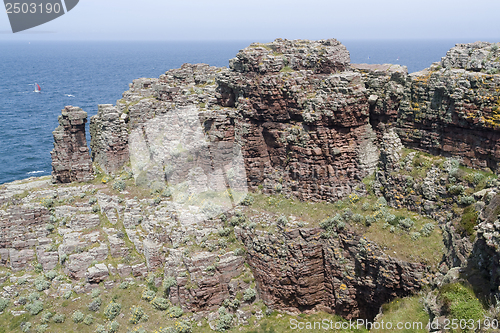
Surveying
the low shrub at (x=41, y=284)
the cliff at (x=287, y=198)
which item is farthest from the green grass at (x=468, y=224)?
the low shrub at (x=41, y=284)

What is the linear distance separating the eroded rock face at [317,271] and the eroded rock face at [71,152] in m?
25.1

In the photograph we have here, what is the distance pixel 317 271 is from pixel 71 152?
3445 centimetres

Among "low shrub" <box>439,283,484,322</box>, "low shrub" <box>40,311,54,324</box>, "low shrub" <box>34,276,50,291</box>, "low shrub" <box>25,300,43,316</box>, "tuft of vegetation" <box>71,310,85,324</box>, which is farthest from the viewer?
"low shrub" <box>34,276,50,291</box>

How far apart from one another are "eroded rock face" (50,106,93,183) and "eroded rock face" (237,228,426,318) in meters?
25.1

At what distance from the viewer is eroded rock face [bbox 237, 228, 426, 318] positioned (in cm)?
3584

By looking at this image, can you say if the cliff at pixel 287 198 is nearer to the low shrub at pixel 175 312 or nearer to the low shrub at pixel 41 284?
the low shrub at pixel 41 284

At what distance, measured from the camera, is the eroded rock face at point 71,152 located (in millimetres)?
53469

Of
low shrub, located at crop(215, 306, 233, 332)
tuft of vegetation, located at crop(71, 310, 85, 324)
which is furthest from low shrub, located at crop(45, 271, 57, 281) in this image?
low shrub, located at crop(215, 306, 233, 332)

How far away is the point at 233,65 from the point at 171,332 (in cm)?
2632

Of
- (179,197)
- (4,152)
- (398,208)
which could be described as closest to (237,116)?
(179,197)

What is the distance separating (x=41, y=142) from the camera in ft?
342

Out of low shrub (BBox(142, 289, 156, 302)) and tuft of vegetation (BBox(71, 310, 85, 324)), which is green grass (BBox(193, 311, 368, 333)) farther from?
tuft of vegetation (BBox(71, 310, 85, 324))

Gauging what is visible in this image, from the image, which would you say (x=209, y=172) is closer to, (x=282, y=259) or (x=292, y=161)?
(x=292, y=161)

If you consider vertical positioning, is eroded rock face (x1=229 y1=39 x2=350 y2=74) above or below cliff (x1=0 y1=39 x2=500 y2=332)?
above
